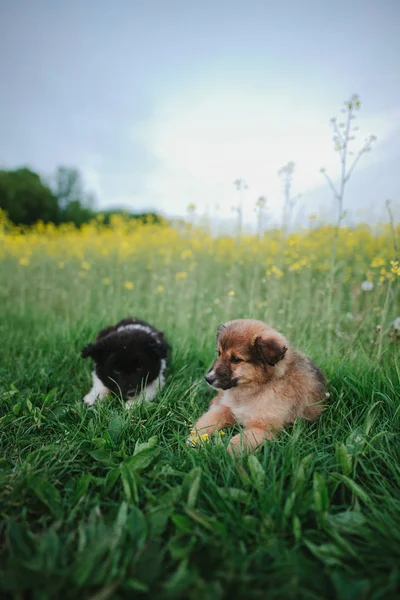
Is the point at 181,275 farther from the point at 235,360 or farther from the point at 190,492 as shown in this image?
the point at 190,492

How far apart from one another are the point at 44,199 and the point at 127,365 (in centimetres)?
2373

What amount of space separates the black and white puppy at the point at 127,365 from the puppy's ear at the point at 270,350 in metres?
1.33

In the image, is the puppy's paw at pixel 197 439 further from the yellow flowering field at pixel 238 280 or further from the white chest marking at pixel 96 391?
the yellow flowering field at pixel 238 280

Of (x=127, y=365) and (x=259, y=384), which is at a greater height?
(x=259, y=384)

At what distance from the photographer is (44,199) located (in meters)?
24.3

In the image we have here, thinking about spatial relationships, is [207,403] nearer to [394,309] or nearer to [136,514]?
[136,514]

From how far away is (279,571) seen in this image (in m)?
1.58

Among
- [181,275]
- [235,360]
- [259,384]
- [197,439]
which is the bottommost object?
[197,439]

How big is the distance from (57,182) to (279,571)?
3245cm

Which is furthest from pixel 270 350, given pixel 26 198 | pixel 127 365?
pixel 26 198

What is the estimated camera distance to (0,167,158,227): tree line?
65.1ft

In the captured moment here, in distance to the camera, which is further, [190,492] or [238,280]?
[238,280]

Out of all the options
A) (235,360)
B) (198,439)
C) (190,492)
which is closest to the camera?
(190,492)

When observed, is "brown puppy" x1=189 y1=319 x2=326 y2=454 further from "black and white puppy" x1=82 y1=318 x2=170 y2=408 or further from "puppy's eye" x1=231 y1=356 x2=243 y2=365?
"black and white puppy" x1=82 y1=318 x2=170 y2=408
